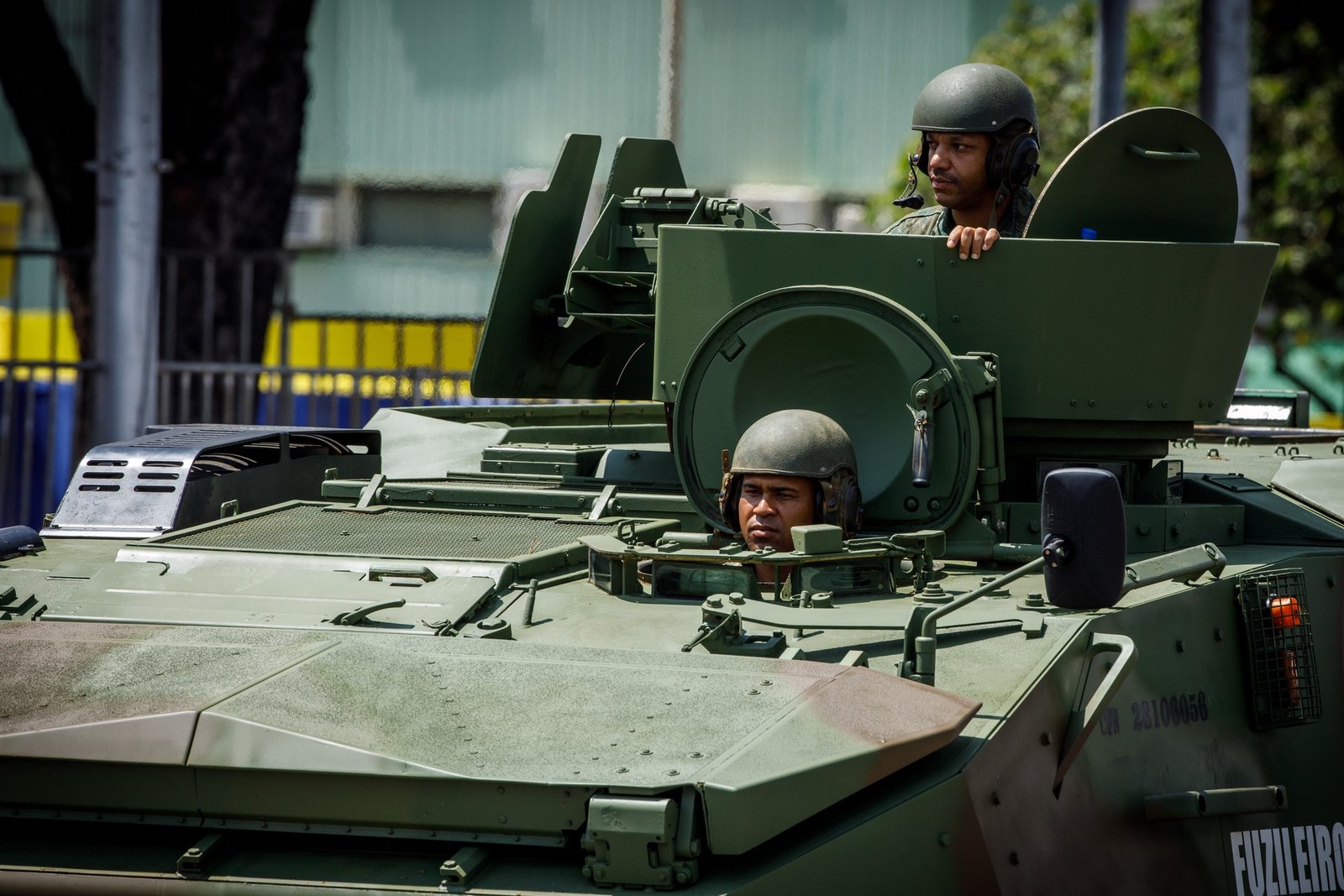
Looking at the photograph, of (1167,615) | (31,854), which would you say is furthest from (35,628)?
(1167,615)

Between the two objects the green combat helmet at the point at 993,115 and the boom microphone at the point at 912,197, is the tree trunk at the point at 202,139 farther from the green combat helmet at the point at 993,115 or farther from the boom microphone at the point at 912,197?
the green combat helmet at the point at 993,115

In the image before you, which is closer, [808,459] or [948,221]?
[808,459]

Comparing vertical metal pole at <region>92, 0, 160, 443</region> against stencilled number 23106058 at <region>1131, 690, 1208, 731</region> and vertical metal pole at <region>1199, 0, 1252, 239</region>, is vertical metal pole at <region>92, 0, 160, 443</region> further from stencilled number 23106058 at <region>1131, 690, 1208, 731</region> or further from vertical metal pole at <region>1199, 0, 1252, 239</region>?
stencilled number 23106058 at <region>1131, 690, 1208, 731</region>

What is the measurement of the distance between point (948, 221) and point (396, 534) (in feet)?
7.91

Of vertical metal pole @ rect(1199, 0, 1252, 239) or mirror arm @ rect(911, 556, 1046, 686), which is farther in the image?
vertical metal pole @ rect(1199, 0, 1252, 239)

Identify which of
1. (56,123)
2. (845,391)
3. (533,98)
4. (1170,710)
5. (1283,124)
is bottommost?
(1170,710)

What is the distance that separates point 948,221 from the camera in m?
6.77

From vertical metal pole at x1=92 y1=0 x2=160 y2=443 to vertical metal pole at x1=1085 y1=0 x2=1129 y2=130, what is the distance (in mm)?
7356

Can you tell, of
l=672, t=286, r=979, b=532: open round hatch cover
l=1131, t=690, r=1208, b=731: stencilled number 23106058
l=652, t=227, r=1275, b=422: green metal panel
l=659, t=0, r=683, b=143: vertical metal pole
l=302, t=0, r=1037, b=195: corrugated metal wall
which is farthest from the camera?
l=302, t=0, r=1037, b=195: corrugated metal wall

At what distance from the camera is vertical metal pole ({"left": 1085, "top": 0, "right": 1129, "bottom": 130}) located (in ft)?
47.9

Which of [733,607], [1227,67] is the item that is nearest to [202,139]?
[1227,67]

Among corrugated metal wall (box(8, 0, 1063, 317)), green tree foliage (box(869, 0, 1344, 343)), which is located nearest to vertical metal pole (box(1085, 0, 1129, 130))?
green tree foliage (box(869, 0, 1344, 343))

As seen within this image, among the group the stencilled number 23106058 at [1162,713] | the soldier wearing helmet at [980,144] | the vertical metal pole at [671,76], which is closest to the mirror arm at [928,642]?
the stencilled number 23106058 at [1162,713]

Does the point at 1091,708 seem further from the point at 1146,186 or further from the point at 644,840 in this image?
the point at 1146,186
